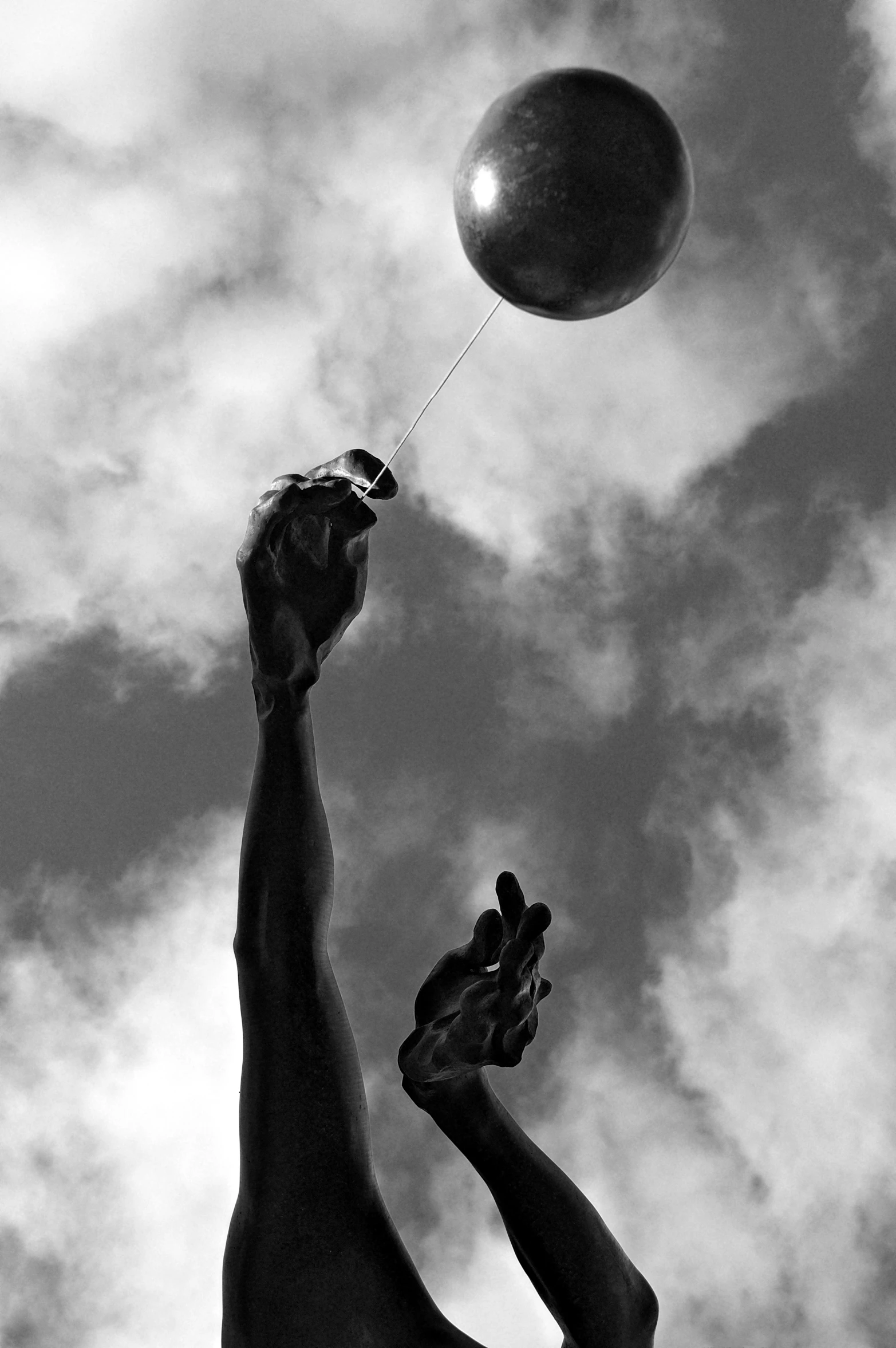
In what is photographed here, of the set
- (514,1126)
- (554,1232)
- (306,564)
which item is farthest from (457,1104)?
(306,564)

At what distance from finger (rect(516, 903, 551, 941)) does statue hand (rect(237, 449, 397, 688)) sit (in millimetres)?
1663

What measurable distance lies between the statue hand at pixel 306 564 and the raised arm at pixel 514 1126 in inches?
67.1

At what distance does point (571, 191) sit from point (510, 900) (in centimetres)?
324

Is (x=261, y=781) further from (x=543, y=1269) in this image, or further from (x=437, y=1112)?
(x=543, y=1269)

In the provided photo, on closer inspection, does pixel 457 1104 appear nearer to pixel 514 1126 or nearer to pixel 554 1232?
pixel 514 1126

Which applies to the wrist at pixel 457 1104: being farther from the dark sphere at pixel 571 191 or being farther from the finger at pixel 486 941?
the dark sphere at pixel 571 191

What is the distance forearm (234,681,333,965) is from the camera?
7820 millimetres

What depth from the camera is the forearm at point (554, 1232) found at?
745 centimetres

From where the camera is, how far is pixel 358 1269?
7.39m

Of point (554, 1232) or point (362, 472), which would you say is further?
point (362, 472)

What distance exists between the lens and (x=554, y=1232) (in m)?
7.52

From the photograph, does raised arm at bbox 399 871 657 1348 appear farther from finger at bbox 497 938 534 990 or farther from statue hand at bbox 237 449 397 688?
statue hand at bbox 237 449 397 688

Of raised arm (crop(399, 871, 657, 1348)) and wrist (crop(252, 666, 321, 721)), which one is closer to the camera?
raised arm (crop(399, 871, 657, 1348))

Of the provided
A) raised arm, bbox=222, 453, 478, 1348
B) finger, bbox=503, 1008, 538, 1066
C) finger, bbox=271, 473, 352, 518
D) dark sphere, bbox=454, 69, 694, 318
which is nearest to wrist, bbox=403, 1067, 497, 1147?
finger, bbox=503, 1008, 538, 1066
